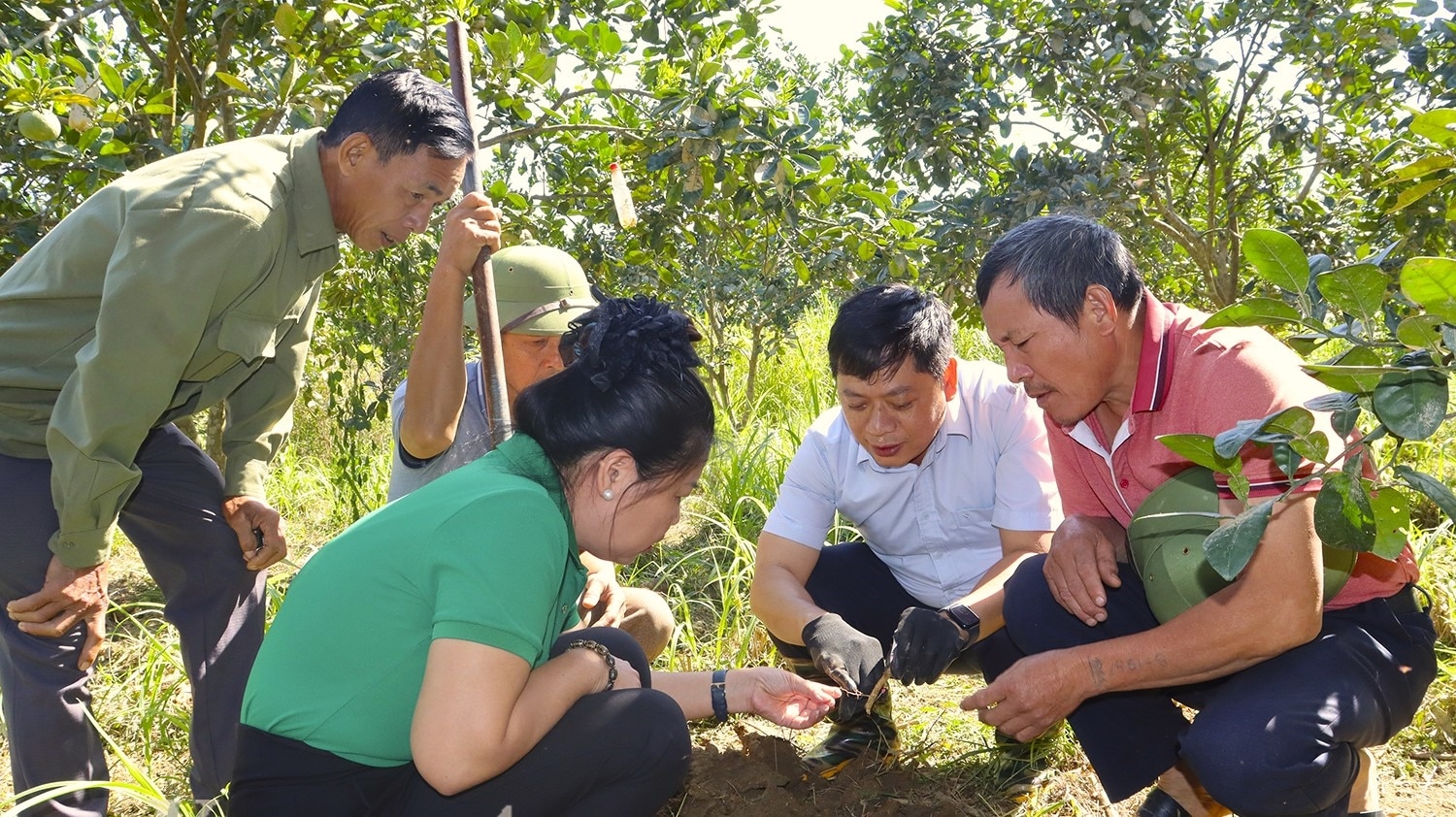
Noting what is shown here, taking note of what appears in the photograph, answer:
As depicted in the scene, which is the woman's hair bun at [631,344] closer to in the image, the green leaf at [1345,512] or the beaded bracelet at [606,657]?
the beaded bracelet at [606,657]

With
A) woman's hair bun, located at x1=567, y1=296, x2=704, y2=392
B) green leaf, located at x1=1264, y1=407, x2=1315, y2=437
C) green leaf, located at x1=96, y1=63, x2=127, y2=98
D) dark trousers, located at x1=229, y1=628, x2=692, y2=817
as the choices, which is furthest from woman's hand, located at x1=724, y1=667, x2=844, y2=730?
green leaf, located at x1=96, y1=63, x2=127, y2=98

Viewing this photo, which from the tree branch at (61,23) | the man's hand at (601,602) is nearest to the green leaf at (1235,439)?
the man's hand at (601,602)

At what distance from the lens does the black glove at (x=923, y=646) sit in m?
2.19

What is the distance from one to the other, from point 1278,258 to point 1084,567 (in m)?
1.22

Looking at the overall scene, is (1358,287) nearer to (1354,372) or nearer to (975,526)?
(1354,372)

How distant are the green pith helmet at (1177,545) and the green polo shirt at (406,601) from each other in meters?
1.09

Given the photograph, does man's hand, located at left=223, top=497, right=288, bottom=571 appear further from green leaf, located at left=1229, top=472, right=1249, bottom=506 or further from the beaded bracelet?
green leaf, located at left=1229, top=472, right=1249, bottom=506

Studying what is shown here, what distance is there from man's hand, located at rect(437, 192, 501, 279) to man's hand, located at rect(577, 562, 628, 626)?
747mm

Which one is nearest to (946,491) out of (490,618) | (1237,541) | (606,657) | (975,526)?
(975,526)

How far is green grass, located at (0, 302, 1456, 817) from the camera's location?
2475mm

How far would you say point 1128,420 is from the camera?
7.06 ft

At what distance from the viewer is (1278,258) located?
3.52 ft

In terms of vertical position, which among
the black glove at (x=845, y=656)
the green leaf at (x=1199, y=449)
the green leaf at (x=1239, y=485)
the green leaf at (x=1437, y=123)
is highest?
the green leaf at (x=1437, y=123)

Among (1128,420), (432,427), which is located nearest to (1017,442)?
(1128,420)
